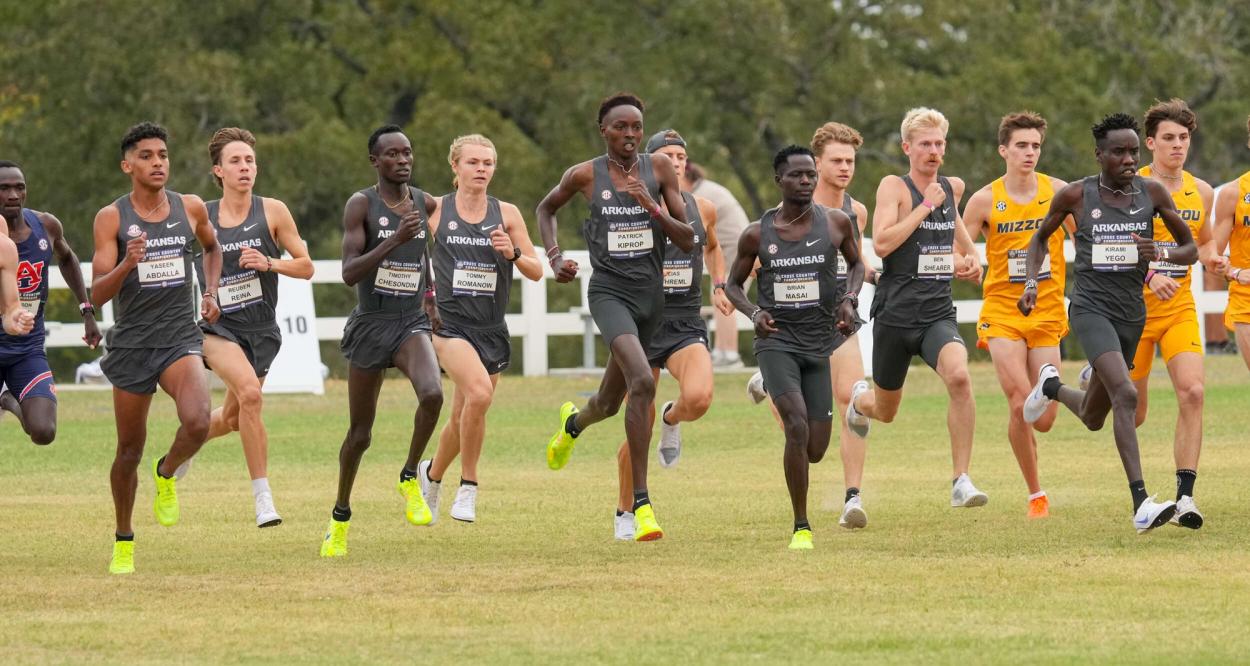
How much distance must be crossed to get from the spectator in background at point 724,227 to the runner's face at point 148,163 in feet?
31.6

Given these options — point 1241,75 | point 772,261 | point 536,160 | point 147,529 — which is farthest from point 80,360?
point 772,261

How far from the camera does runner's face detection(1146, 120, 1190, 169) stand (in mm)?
12547

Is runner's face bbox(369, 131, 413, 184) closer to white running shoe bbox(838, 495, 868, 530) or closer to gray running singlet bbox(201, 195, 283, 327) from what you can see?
gray running singlet bbox(201, 195, 283, 327)

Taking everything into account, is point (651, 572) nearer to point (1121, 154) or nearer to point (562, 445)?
point (562, 445)

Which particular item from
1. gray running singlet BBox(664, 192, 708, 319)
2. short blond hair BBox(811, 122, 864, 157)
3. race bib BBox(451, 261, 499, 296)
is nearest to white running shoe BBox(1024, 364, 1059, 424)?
short blond hair BBox(811, 122, 864, 157)

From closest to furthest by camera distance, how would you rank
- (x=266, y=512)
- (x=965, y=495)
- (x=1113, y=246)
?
(x=1113, y=246)
(x=266, y=512)
(x=965, y=495)

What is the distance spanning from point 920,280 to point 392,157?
3.09 meters

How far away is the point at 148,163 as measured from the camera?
36.6 feet

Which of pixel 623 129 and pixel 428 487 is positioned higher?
pixel 623 129

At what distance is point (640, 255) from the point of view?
11.9 m

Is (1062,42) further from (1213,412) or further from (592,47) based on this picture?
(1213,412)

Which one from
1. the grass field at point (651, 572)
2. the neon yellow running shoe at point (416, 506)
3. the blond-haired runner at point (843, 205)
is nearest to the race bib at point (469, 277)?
the neon yellow running shoe at point (416, 506)

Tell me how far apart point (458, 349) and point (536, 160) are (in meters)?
22.9

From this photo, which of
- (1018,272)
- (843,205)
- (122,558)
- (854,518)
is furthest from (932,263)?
(122,558)
